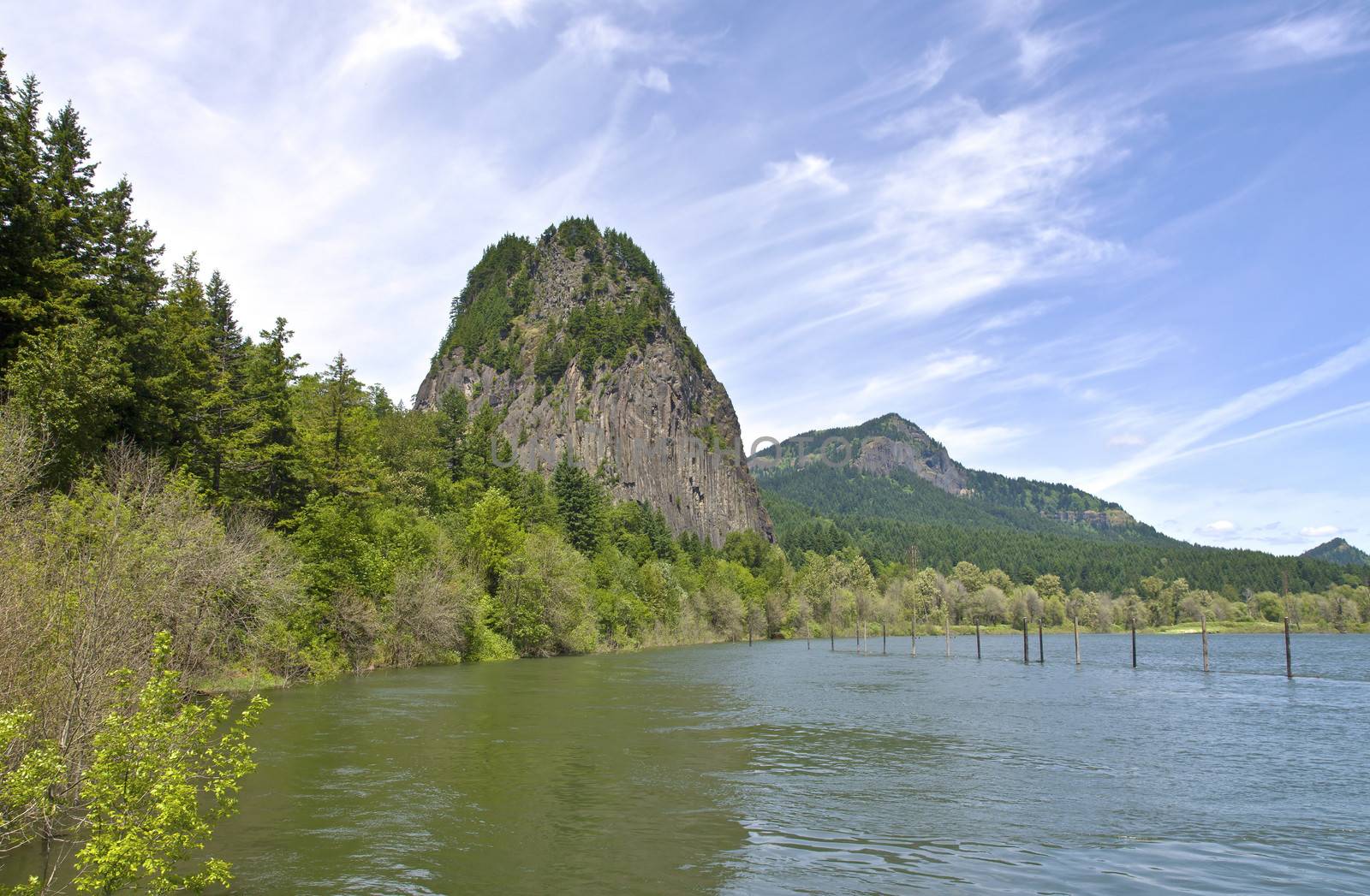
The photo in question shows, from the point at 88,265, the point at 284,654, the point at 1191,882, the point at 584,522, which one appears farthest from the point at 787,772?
the point at 584,522

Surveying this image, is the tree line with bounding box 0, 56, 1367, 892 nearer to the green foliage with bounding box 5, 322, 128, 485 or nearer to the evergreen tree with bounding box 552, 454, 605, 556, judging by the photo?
the green foliage with bounding box 5, 322, 128, 485

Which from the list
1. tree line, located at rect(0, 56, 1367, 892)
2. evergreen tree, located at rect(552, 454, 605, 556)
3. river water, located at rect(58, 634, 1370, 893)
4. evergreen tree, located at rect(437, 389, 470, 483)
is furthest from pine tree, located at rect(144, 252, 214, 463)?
evergreen tree, located at rect(552, 454, 605, 556)

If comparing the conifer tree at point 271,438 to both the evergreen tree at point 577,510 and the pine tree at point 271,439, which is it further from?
the evergreen tree at point 577,510

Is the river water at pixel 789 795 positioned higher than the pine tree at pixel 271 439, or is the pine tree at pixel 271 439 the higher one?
the pine tree at pixel 271 439

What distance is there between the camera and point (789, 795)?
66.6ft

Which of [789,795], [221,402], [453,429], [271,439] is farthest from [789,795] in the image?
[453,429]

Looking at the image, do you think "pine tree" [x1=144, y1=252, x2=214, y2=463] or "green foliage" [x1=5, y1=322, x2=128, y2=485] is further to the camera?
"pine tree" [x1=144, y1=252, x2=214, y2=463]

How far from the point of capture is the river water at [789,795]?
46.6ft

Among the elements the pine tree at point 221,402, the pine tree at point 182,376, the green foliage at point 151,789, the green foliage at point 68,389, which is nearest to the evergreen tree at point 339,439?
the pine tree at point 221,402

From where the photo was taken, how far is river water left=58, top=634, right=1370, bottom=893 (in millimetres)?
14195

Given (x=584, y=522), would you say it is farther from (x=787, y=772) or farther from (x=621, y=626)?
(x=787, y=772)

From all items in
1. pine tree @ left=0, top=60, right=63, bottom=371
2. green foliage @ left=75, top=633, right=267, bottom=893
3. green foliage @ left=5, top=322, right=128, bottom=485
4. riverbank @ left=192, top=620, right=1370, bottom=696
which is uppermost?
pine tree @ left=0, top=60, right=63, bottom=371

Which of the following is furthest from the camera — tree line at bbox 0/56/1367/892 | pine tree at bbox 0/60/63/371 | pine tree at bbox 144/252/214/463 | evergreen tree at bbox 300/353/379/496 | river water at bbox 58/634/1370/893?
evergreen tree at bbox 300/353/379/496

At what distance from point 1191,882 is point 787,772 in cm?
1075
